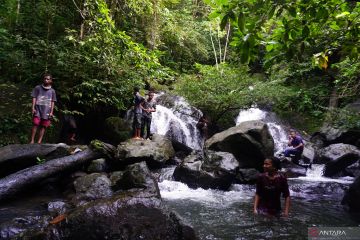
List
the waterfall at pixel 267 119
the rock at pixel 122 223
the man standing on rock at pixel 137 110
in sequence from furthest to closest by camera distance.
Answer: the waterfall at pixel 267 119
the man standing on rock at pixel 137 110
the rock at pixel 122 223

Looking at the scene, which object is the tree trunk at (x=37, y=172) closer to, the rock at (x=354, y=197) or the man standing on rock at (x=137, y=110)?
the man standing on rock at (x=137, y=110)

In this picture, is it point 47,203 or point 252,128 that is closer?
point 47,203

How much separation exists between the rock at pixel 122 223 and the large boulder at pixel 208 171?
16.1 feet

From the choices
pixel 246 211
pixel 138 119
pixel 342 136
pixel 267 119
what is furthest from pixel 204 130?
pixel 246 211

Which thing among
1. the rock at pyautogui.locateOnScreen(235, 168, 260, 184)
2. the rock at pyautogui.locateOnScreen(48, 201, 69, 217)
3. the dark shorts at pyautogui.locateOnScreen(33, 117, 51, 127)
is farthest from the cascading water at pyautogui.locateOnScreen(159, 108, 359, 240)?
the dark shorts at pyautogui.locateOnScreen(33, 117, 51, 127)

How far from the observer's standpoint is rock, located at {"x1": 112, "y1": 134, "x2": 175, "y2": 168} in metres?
9.93

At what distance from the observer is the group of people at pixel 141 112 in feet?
39.4

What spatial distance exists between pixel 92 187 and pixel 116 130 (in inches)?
219

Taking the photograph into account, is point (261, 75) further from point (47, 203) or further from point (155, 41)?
point (47, 203)

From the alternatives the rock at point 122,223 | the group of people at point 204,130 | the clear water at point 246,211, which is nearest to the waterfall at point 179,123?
the group of people at point 204,130

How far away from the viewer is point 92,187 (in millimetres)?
7598

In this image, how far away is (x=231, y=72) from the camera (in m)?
15.9

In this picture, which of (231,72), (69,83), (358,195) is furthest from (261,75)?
(358,195)

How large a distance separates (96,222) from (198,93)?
11.8m
